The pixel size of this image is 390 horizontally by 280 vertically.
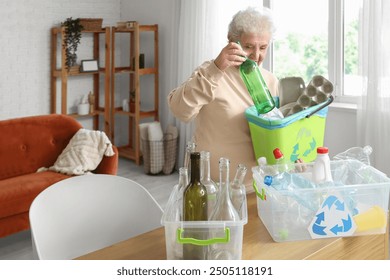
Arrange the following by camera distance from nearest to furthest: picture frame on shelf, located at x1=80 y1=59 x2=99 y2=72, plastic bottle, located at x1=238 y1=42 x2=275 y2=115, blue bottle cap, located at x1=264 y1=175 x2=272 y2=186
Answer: blue bottle cap, located at x1=264 y1=175 x2=272 y2=186, plastic bottle, located at x1=238 y1=42 x2=275 y2=115, picture frame on shelf, located at x1=80 y1=59 x2=99 y2=72

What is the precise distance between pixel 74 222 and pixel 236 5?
11.5 ft

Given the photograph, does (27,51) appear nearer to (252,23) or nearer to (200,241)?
(252,23)

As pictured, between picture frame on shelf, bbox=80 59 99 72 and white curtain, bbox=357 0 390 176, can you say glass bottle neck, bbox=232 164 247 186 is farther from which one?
picture frame on shelf, bbox=80 59 99 72

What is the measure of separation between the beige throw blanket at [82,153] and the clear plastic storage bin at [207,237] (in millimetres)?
2544

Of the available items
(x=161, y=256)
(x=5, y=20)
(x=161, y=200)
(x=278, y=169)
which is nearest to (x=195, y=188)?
(x=161, y=256)

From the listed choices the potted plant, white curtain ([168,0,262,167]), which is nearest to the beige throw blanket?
white curtain ([168,0,262,167])

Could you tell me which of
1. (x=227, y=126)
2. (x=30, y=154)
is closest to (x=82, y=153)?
(x=30, y=154)

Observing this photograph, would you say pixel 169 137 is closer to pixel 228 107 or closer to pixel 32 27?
pixel 32 27

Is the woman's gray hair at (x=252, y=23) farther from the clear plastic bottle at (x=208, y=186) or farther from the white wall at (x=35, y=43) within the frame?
the white wall at (x=35, y=43)

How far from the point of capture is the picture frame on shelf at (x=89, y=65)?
550 cm

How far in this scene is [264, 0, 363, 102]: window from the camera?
4.07 m

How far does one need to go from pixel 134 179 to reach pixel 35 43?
5.95ft

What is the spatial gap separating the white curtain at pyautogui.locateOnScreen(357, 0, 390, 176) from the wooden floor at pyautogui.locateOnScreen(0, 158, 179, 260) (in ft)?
5.85

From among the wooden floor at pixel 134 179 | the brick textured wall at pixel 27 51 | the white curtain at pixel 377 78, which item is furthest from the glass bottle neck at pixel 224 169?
the brick textured wall at pixel 27 51
